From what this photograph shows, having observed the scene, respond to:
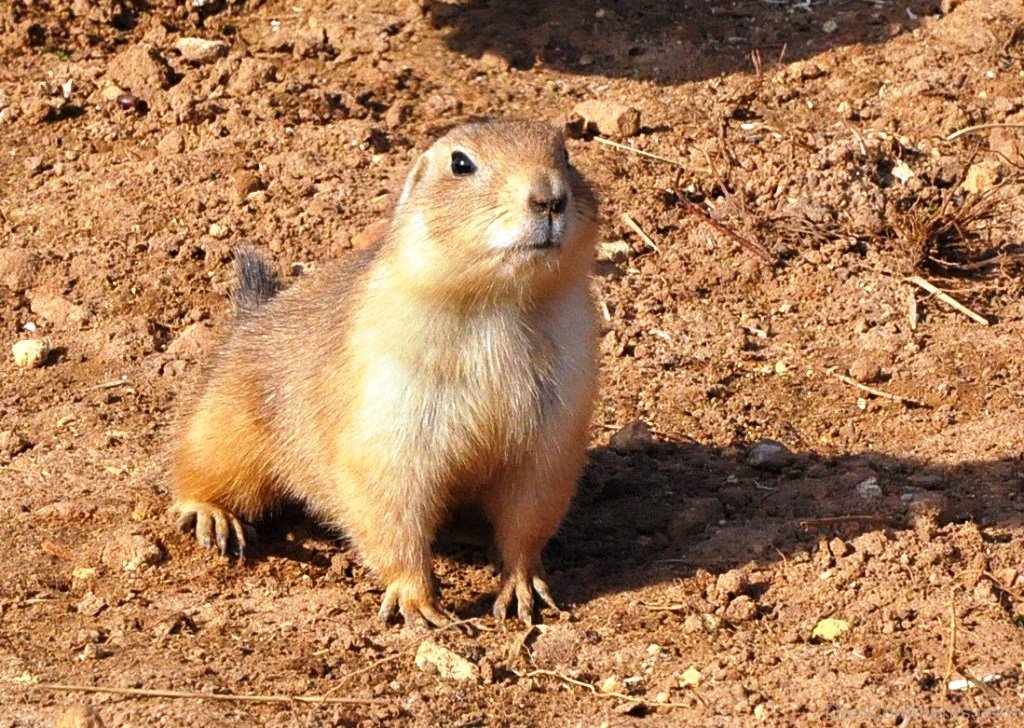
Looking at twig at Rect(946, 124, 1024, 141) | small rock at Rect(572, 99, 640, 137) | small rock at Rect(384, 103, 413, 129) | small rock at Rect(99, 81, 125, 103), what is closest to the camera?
twig at Rect(946, 124, 1024, 141)

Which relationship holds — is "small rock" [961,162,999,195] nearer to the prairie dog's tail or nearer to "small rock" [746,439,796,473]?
"small rock" [746,439,796,473]

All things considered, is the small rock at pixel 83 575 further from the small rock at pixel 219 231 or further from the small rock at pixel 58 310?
the small rock at pixel 219 231

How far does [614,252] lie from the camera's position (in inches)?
332

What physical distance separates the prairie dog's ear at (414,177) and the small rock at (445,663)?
1.52 meters

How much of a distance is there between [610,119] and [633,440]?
264 centimetres

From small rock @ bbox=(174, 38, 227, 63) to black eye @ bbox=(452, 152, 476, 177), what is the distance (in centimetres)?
487

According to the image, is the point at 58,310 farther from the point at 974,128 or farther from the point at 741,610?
the point at 974,128

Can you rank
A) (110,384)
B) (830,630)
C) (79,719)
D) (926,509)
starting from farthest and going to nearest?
(110,384) → (926,509) → (830,630) → (79,719)

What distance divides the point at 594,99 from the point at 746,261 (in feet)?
5.59

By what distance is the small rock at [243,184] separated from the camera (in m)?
8.76

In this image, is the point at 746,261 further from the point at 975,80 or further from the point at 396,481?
the point at 396,481

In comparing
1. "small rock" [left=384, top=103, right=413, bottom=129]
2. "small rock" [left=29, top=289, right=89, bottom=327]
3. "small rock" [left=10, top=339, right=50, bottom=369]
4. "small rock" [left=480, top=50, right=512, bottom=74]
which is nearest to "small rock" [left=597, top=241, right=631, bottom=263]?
"small rock" [left=384, top=103, right=413, bottom=129]

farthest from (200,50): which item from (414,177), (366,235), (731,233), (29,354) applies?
(414,177)

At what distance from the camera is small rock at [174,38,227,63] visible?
9703 millimetres
